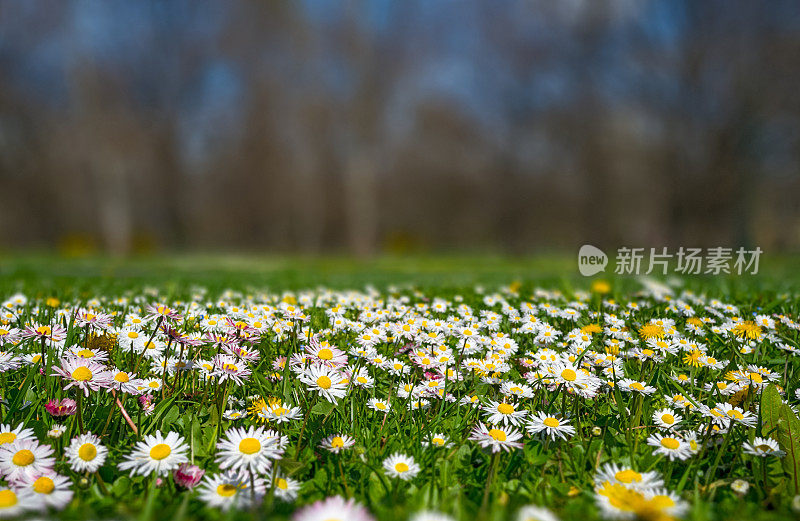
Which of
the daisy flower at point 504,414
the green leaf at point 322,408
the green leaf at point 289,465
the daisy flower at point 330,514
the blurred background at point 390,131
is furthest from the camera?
the blurred background at point 390,131

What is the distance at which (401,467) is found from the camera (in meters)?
1.39

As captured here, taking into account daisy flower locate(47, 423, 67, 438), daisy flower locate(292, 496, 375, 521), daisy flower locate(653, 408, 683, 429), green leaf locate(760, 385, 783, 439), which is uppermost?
green leaf locate(760, 385, 783, 439)

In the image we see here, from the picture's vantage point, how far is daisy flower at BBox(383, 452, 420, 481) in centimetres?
138

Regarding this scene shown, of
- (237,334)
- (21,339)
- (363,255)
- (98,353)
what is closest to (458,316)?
(237,334)

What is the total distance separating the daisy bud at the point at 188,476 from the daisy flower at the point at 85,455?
0.21 metres

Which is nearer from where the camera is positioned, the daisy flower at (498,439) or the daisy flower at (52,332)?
the daisy flower at (498,439)

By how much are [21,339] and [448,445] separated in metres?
1.67

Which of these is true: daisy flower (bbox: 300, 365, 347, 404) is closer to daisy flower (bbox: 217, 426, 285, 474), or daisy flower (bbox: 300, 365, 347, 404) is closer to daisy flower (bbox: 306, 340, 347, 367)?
daisy flower (bbox: 306, 340, 347, 367)

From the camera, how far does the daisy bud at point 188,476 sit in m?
1.27

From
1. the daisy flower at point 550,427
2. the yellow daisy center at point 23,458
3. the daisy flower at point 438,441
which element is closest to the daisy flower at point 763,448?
the daisy flower at point 550,427

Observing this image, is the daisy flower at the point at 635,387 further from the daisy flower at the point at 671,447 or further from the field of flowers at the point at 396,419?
the daisy flower at the point at 671,447

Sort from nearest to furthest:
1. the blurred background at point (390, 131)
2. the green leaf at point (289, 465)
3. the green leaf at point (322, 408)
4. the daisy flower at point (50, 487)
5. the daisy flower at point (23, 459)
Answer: the daisy flower at point (50, 487) → the daisy flower at point (23, 459) → the green leaf at point (289, 465) → the green leaf at point (322, 408) → the blurred background at point (390, 131)

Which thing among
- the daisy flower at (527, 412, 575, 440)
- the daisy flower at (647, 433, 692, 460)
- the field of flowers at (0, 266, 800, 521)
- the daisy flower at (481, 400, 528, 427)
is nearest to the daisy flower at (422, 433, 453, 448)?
the field of flowers at (0, 266, 800, 521)

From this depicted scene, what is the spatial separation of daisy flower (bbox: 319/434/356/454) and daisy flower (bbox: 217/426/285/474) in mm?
136
